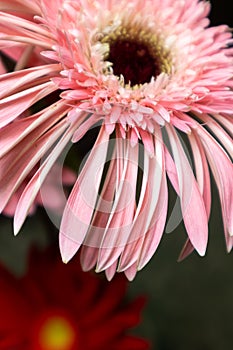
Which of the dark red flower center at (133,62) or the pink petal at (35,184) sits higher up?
the dark red flower center at (133,62)

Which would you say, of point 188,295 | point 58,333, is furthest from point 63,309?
point 188,295

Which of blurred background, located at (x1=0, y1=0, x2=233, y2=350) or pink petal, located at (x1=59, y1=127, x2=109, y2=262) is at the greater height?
pink petal, located at (x1=59, y1=127, x2=109, y2=262)

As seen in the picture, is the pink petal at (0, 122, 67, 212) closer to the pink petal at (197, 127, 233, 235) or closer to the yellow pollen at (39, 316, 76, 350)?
the pink petal at (197, 127, 233, 235)

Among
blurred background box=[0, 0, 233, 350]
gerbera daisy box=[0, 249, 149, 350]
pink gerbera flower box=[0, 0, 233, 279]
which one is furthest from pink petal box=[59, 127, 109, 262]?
blurred background box=[0, 0, 233, 350]

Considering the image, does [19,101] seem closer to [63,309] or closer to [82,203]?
Result: [82,203]

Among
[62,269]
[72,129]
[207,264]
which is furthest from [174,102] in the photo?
[207,264]

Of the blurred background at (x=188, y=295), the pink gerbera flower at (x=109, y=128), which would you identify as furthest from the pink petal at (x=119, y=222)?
the blurred background at (x=188, y=295)

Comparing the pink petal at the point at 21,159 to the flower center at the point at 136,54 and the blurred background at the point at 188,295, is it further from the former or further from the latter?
the blurred background at the point at 188,295

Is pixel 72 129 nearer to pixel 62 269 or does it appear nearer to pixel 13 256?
pixel 62 269
